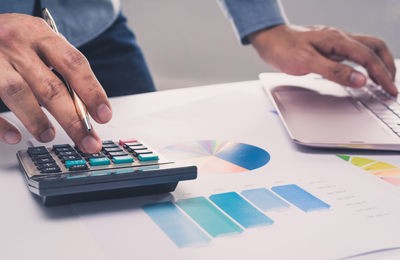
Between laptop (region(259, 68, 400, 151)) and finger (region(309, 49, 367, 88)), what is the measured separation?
0.08 feet

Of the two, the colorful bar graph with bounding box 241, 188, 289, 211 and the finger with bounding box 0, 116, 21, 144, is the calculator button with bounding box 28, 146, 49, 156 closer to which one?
the finger with bounding box 0, 116, 21, 144

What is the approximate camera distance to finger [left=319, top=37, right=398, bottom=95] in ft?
2.41

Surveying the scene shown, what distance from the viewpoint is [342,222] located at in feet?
1.17

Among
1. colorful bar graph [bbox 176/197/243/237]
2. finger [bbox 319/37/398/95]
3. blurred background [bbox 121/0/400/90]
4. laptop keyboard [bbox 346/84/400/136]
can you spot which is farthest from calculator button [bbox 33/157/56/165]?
blurred background [bbox 121/0/400/90]

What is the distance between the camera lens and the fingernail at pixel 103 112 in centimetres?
44

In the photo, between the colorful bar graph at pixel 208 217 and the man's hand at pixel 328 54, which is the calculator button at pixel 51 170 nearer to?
the colorful bar graph at pixel 208 217

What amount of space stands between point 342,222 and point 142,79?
1.99 feet

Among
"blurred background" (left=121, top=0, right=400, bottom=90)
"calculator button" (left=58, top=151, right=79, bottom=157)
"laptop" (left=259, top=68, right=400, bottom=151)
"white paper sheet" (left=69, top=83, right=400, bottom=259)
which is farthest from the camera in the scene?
"blurred background" (left=121, top=0, right=400, bottom=90)

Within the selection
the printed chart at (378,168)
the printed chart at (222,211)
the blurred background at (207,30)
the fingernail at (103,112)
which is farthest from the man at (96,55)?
the blurred background at (207,30)

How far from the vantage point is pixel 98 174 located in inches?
14.4

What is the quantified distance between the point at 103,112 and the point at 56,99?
0.05 meters

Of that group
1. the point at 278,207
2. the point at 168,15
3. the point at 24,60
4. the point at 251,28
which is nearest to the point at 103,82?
the point at 251,28

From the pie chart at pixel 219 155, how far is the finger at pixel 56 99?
3.8 inches

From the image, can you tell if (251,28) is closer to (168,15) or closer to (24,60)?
(24,60)
